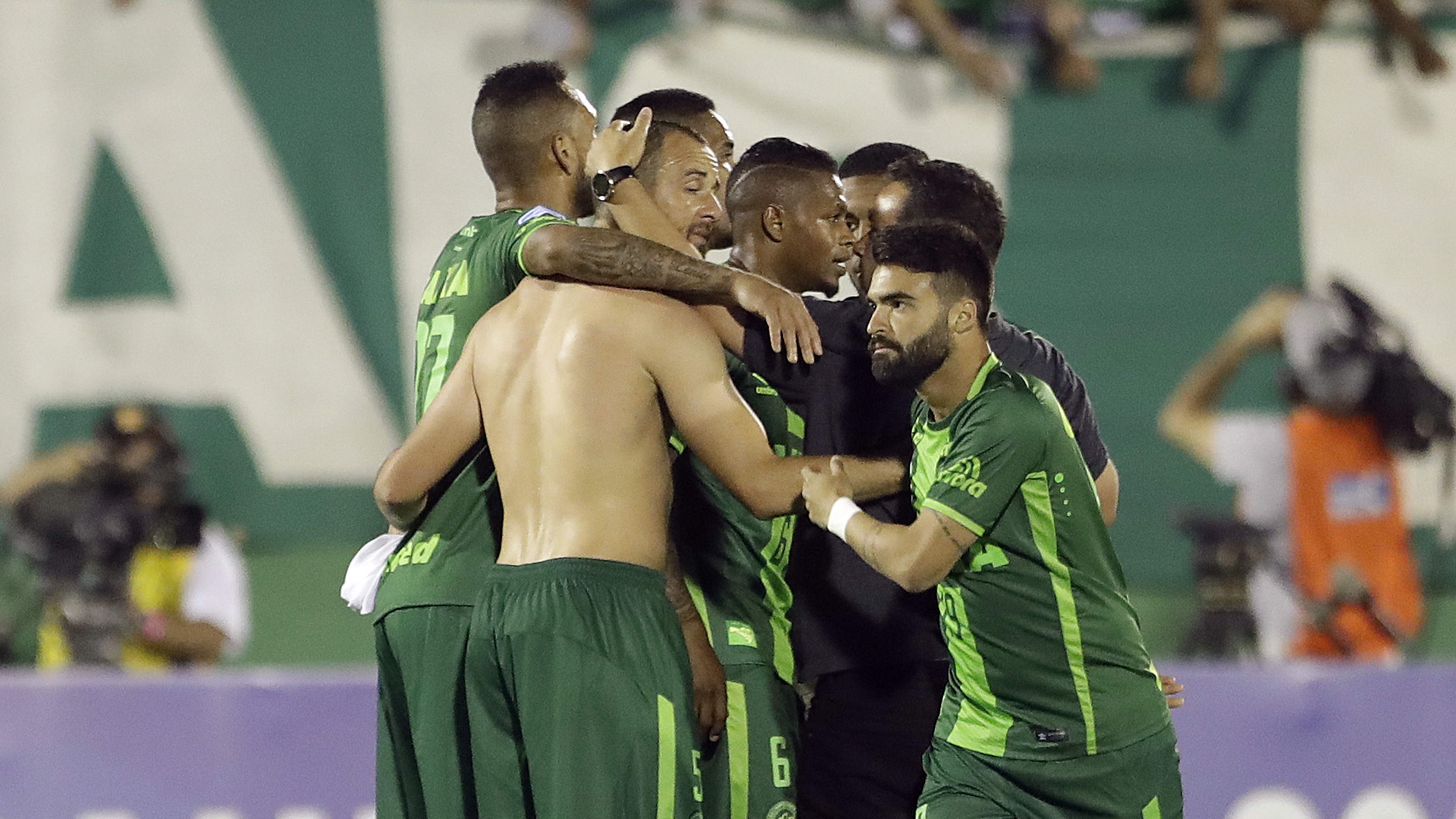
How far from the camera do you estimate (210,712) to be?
19.3 ft

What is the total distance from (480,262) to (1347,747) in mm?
3481

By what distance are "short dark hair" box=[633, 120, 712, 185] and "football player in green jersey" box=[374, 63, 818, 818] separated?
4 cm

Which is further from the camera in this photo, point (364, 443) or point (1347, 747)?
point (364, 443)

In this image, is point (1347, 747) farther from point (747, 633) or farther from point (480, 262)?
point (480, 262)

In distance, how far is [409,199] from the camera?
8609 millimetres

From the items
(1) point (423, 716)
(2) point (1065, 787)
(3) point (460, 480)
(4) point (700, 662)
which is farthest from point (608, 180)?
(2) point (1065, 787)

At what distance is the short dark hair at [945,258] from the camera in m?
3.52

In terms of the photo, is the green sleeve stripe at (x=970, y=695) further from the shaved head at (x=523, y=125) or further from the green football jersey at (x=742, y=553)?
the shaved head at (x=523, y=125)

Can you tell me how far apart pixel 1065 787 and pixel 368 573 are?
1.77 meters

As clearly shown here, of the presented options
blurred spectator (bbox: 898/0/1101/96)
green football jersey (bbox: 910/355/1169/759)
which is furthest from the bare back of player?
blurred spectator (bbox: 898/0/1101/96)

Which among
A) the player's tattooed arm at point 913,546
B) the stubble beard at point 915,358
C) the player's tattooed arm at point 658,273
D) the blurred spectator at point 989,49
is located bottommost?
the player's tattooed arm at point 913,546

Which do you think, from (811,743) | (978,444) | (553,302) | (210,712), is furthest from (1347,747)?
(210,712)

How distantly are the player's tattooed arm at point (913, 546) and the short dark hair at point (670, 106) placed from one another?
49.3 inches

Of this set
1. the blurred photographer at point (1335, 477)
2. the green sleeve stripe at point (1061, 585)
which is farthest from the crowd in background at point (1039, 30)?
the green sleeve stripe at point (1061, 585)
